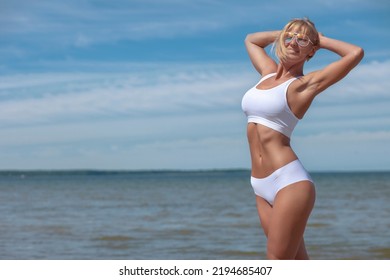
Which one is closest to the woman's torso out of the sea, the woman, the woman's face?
the woman

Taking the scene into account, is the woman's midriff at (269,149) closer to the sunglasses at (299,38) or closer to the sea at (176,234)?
the sunglasses at (299,38)

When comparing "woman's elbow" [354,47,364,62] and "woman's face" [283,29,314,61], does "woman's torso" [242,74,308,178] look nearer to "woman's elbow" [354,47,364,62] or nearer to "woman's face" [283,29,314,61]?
"woman's face" [283,29,314,61]

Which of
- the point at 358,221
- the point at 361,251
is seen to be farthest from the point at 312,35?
the point at 358,221

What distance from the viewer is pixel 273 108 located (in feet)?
12.1

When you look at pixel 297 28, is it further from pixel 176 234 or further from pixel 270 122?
pixel 176 234

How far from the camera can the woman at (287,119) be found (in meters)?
3.68

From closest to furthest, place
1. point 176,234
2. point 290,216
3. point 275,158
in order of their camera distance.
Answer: point 290,216 < point 275,158 < point 176,234

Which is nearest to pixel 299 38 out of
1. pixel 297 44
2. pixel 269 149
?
pixel 297 44

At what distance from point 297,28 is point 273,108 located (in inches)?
17.9
